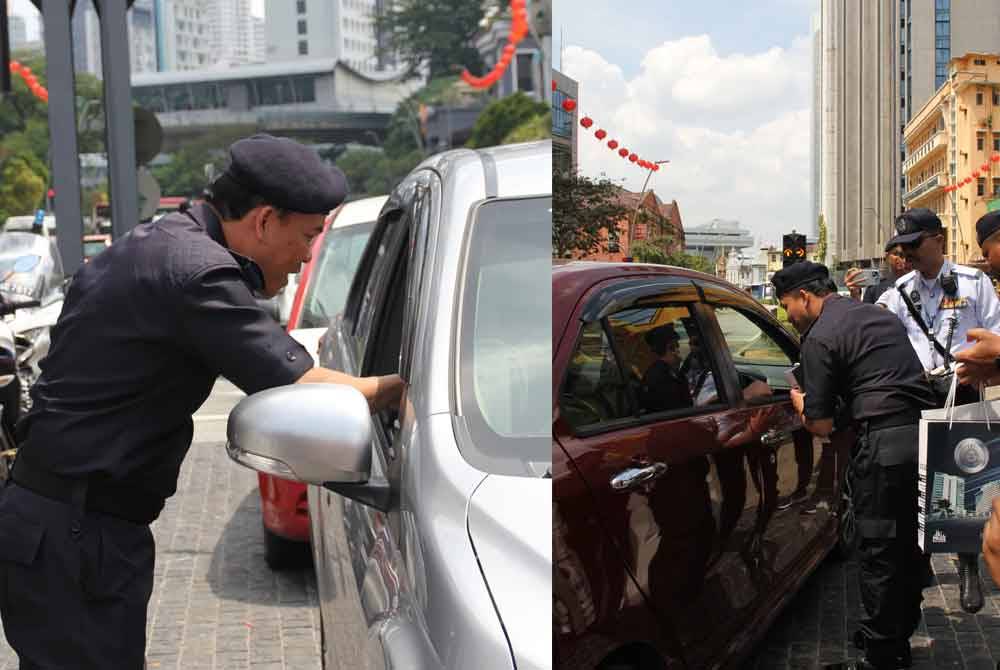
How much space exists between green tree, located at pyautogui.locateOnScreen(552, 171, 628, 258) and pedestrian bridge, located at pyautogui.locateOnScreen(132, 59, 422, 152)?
3126 inches

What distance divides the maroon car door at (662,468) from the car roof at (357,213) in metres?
4.89

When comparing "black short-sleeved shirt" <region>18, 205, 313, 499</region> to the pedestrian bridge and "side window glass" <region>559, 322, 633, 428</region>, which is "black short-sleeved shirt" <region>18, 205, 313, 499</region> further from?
the pedestrian bridge

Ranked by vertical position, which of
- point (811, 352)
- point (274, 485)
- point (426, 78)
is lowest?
point (274, 485)

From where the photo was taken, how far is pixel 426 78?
78.8 metres

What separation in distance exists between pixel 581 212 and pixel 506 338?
23.2 inches

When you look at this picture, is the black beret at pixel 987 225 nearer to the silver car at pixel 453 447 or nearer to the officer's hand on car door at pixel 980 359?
the officer's hand on car door at pixel 980 359

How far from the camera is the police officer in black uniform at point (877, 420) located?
764 mm

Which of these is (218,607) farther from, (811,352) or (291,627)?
(811,352)

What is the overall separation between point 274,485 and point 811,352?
3.26 metres

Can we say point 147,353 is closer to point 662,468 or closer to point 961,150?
point 662,468

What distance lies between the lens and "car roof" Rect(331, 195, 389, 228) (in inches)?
223

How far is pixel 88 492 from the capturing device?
157cm

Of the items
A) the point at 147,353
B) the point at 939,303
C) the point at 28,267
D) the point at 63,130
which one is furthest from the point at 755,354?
the point at 63,130

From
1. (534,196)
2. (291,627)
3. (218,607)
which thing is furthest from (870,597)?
(218,607)
